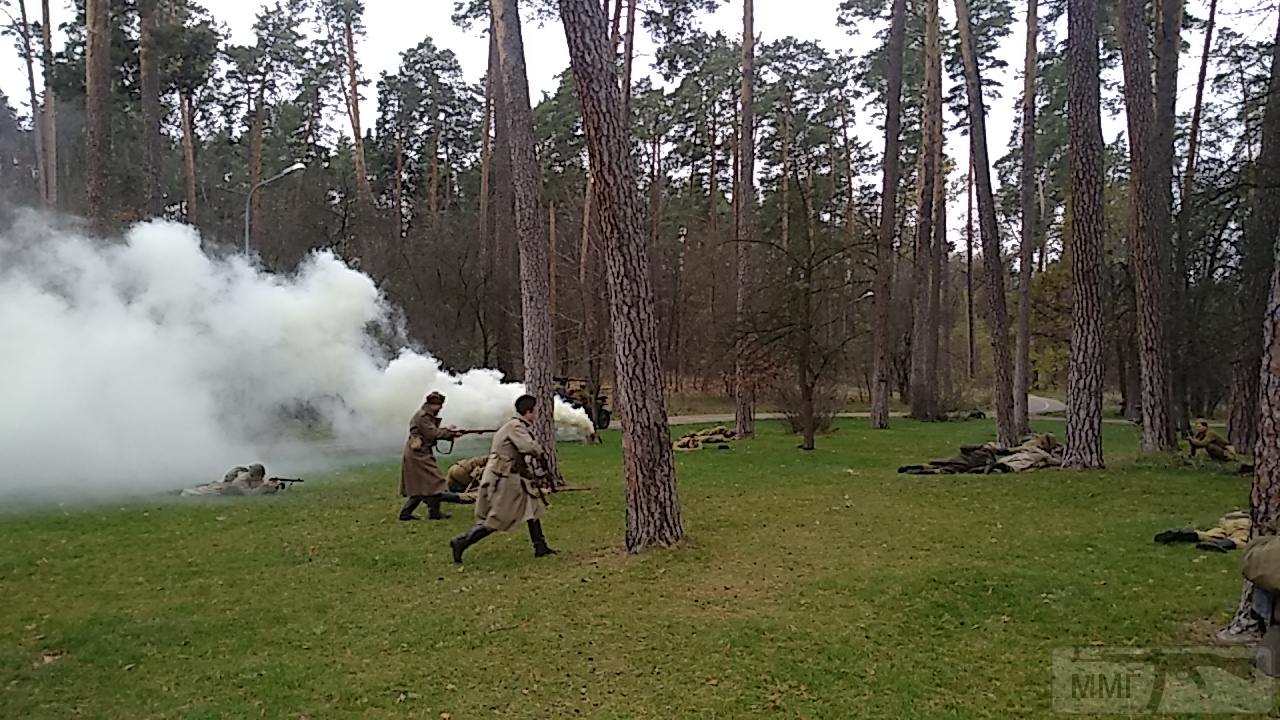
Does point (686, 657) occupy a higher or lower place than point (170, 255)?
lower

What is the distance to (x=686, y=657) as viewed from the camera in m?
6.37

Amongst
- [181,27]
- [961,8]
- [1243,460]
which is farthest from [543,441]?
[181,27]

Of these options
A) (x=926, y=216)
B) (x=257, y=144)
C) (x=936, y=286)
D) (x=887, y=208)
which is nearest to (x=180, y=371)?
(x=887, y=208)

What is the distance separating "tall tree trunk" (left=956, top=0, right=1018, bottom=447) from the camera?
2039cm

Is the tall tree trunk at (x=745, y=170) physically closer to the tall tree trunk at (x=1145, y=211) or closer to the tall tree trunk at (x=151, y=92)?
the tall tree trunk at (x=1145, y=211)

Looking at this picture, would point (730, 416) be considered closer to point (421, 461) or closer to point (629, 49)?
point (629, 49)

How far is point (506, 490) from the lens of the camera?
9625 mm

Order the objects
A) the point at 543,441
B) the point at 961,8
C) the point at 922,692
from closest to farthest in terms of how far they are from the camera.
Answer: the point at 922,692 < the point at 543,441 < the point at 961,8

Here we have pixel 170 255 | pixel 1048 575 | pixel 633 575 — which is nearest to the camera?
pixel 1048 575

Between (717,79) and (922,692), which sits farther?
(717,79)

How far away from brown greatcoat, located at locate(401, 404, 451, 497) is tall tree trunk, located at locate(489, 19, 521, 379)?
12487 mm

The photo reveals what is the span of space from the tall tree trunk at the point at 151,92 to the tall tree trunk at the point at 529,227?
12696mm

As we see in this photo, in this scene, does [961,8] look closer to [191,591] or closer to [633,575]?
[633,575]

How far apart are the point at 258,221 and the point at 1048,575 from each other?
35.4 meters
